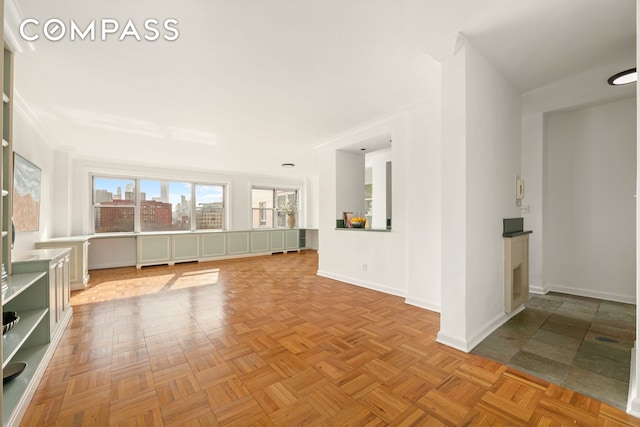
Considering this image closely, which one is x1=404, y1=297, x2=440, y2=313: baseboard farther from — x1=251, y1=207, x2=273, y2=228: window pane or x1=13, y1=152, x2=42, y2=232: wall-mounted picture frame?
x1=251, y1=207, x2=273, y2=228: window pane

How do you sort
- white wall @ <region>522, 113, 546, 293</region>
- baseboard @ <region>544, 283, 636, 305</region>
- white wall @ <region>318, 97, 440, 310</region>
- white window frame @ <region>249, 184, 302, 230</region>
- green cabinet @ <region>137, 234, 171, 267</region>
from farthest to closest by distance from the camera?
white window frame @ <region>249, 184, 302, 230</region> → green cabinet @ <region>137, 234, 171, 267</region> → white wall @ <region>522, 113, 546, 293</region> → baseboard @ <region>544, 283, 636, 305</region> → white wall @ <region>318, 97, 440, 310</region>

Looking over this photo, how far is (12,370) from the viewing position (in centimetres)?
180

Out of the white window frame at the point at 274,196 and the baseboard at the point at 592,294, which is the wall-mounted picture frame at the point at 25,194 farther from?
the baseboard at the point at 592,294

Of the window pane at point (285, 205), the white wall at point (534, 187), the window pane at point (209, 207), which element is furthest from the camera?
the window pane at point (285, 205)

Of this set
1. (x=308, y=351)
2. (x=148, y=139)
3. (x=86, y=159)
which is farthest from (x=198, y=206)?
(x=308, y=351)

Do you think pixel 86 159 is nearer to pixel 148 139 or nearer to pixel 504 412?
pixel 148 139

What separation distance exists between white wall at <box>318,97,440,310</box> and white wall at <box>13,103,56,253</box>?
405 cm

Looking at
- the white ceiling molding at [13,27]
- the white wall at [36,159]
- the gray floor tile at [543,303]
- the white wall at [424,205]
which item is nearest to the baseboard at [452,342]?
the white wall at [424,205]

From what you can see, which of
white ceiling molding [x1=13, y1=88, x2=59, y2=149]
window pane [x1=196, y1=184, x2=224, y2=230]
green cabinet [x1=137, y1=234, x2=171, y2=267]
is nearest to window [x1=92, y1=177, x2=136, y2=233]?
green cabinet [x1=137, y1=234, x2=171, y2=267]

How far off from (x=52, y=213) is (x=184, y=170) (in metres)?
2.73

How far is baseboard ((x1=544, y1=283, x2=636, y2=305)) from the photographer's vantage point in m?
3.39

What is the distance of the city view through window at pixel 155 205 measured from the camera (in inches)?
248

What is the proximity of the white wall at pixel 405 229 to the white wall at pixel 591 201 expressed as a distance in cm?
191

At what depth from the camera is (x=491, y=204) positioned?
8.53 feet
